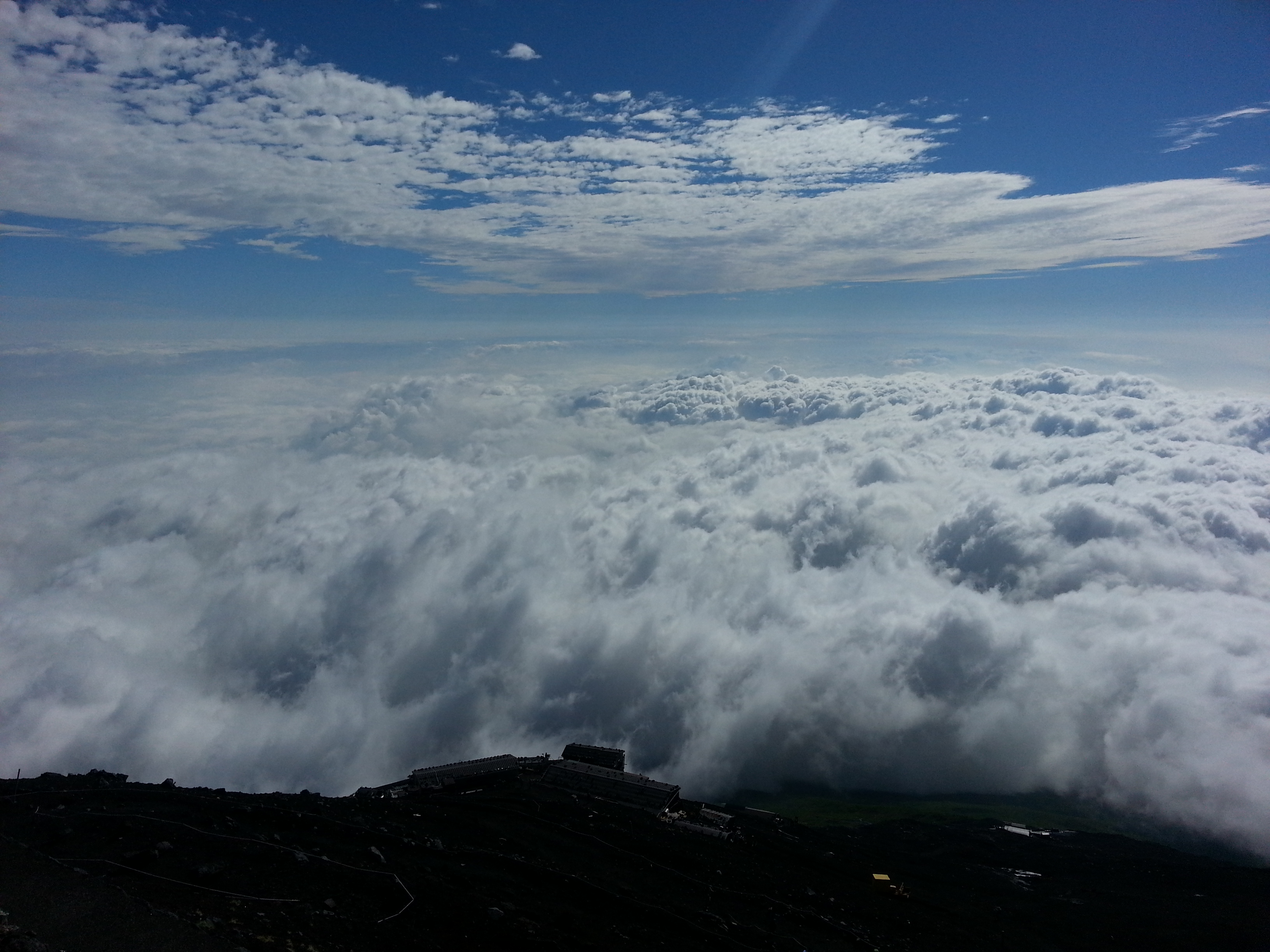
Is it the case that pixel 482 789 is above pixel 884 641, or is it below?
above

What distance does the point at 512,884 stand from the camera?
139ft

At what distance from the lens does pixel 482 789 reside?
7106 centimetres

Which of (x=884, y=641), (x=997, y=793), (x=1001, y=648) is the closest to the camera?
(x=997, y=793)

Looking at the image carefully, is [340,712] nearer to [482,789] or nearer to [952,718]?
[482,789]

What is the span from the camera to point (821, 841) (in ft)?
238

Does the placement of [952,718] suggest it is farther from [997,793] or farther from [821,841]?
[821,841]

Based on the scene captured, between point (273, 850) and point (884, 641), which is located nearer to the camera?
point (273, 850)

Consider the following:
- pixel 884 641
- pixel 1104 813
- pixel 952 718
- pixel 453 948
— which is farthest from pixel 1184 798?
pixel 453 948

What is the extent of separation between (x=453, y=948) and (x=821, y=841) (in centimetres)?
5164

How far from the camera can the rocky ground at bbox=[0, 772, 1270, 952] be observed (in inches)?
1204

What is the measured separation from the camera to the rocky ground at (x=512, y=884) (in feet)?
100

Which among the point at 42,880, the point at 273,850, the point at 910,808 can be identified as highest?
the point at 42,880

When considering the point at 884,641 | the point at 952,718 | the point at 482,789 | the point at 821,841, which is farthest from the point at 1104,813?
the point at 482,789

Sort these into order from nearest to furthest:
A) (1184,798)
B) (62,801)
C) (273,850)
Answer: (273,850)
(62,801)
(1184,798)
